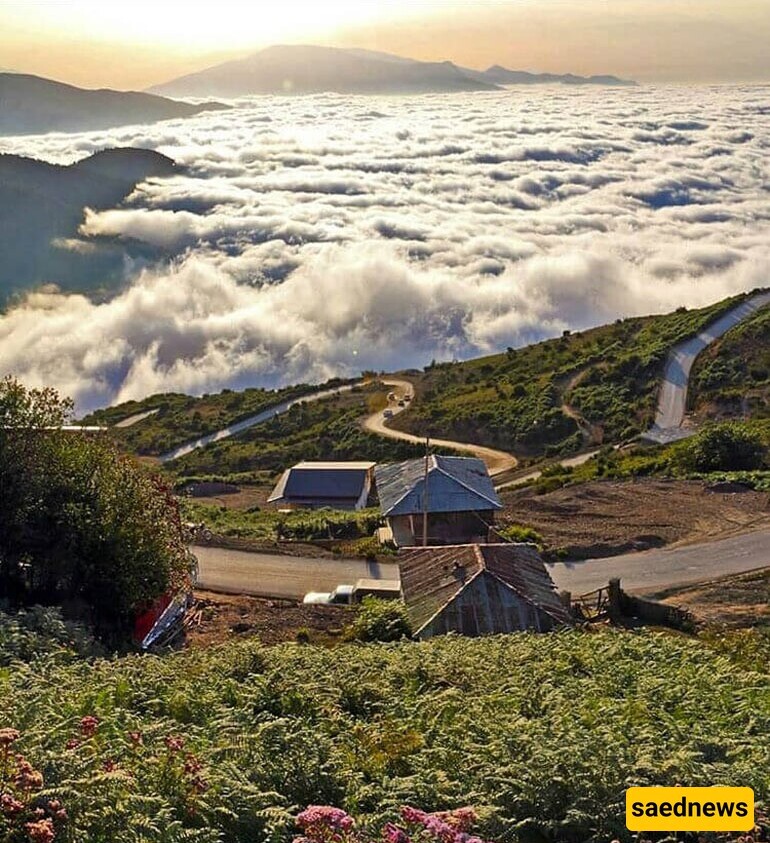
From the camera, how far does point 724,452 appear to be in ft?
136

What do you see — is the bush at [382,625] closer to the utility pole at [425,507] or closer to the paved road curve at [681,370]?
the utility pole at [425,507]

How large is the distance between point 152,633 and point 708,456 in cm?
2707

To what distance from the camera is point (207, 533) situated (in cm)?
3219

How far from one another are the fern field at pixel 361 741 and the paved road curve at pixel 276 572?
13175 millimetres

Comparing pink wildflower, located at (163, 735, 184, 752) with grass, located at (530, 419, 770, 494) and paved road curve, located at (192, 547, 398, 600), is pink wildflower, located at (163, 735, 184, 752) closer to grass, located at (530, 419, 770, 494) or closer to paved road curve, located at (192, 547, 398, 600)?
paved road curve, located at (192, 547, 398, 600)

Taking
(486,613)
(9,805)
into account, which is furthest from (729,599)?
(9,805)

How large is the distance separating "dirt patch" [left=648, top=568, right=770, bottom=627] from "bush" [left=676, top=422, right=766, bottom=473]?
14947mm

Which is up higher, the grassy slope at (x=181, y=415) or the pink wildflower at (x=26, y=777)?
the pink wildflower at (x=26, y=777)

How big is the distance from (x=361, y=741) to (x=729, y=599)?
53.4 feet

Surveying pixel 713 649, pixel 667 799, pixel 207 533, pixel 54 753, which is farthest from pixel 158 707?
pixel 207 533

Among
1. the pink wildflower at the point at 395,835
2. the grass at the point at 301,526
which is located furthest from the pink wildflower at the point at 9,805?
the grass at the point at 301,526

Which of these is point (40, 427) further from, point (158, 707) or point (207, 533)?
point (207, 533)

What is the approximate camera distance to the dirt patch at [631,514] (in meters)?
30.9

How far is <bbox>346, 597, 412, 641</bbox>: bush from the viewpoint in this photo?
20188 millimetres
